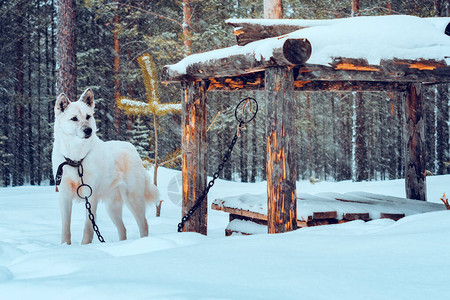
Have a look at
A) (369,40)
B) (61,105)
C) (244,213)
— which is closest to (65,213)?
(61,105)

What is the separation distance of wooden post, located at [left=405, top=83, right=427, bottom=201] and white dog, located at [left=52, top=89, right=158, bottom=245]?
15.2ft

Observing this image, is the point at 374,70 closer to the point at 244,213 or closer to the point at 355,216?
the point at 355,216

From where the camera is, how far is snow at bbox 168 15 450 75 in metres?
4.39

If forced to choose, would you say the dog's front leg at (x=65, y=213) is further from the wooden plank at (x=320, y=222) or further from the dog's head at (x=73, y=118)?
the wooden plank at (x=320, y=222)

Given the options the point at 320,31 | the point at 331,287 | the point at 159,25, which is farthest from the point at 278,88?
the point at 159,25

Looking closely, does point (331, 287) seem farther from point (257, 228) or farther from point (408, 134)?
point (408, 134)

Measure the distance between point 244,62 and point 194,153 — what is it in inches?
61.1

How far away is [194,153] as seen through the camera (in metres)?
5.63

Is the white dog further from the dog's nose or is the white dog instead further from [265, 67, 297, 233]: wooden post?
[265, 67, 297, 233]: wooden post

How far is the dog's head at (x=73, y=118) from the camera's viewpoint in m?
4.77

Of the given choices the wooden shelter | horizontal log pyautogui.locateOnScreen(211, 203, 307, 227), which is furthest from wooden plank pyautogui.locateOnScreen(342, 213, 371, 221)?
the wooden shelter

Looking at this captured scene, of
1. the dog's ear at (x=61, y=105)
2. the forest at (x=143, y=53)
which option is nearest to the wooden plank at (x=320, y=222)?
the dog's ear at (x=61, y=105)

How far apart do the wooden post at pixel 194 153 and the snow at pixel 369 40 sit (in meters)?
0.74

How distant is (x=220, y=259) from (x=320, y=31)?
2989 millimetres
